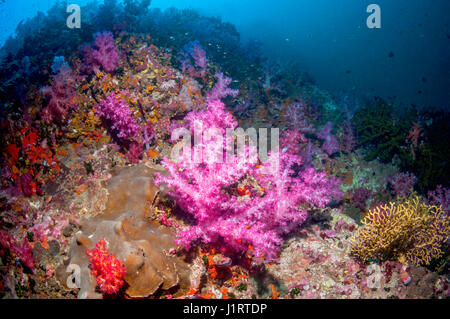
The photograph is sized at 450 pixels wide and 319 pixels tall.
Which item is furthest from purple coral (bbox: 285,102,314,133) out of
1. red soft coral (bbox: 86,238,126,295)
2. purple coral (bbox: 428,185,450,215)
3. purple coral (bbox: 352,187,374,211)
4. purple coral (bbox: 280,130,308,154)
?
red soft coral (bbox: 86,238,126,295)

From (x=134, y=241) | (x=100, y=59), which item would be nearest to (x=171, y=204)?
(x=134, y=241)

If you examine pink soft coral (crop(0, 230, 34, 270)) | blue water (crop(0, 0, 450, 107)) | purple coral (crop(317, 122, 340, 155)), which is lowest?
pink soft coral (crop(0, 230, 34, 270))

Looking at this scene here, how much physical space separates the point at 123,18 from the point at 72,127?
738 centimetres

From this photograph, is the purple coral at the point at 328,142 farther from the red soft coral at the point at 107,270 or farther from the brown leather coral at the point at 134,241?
the red soft coral at the point at 107,270

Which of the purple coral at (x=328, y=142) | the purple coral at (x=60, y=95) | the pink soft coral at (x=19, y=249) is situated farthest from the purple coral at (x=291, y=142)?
the pink soft coral at (x=19, y=249)

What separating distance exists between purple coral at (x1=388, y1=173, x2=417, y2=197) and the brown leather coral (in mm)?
6672

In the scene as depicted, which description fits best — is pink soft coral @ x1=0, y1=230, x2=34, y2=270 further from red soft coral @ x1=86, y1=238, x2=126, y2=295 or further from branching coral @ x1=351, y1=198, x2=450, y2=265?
branching coral @ x1=351, y1=198, x2=450, y2=265

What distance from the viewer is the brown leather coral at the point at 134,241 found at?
2.74m

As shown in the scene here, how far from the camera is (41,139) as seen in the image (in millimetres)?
4250

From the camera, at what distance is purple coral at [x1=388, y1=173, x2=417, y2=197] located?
6.40 m

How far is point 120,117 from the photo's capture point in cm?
450

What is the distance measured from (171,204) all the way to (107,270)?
1.45 metres

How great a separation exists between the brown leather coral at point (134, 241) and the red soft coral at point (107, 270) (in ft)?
0.34
